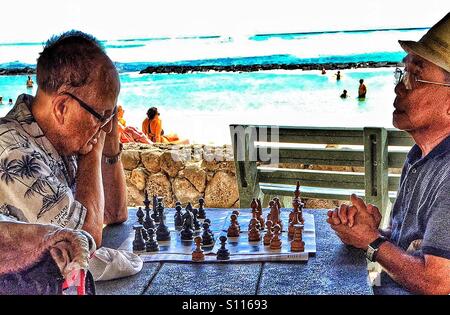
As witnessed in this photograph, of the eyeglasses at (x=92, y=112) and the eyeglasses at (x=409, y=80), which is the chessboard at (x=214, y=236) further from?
the eyeglasses at (x=409, y=80)

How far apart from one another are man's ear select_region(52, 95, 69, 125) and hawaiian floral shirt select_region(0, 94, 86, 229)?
64mm

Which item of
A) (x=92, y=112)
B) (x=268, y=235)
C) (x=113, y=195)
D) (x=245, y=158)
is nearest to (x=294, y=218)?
(x=268, y=235)

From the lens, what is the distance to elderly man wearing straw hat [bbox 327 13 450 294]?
1644 millimetres

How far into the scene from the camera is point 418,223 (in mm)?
1749

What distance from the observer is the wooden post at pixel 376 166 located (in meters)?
3.50

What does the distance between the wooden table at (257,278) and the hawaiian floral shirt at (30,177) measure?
0.69 feet

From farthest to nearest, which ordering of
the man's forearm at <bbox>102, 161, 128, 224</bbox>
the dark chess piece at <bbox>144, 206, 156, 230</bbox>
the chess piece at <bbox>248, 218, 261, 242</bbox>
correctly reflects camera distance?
the man's forearm at <bbox>102, 161, 128, 224</bbox> < the dark chess piece at <bbox>144, 206, 156, 230</bbox> < the chess piece at <bbox>248, 218, 261, 242</bbox>

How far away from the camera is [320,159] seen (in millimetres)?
3766

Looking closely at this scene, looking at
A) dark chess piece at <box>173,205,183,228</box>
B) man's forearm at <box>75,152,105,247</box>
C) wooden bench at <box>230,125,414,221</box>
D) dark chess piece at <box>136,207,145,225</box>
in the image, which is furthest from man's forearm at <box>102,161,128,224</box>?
wooden bench at <box>230,125,414,221</box>

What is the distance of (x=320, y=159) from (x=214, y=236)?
194cm

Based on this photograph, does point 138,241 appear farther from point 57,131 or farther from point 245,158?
point 245,158

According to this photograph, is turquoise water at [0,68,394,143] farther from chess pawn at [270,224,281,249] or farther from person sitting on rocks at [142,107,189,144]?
chess pawn at [270,224,281,249]

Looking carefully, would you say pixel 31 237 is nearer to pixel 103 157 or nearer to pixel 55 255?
pixel 55 255
